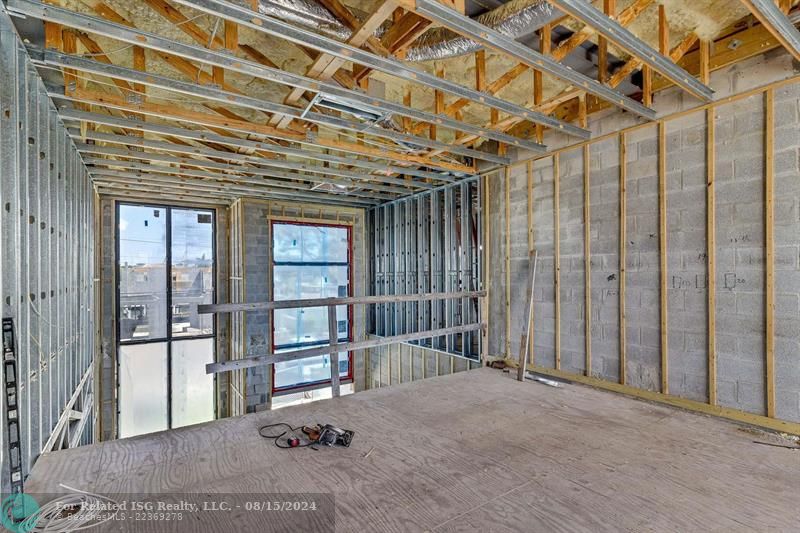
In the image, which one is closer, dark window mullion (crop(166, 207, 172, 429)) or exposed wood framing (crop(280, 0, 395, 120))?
exposed wood framing (crop(280, 0, 395, 120))

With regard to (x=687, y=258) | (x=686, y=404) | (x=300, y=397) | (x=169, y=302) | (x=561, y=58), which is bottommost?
(x=300, y=397)

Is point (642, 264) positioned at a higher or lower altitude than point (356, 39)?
lower

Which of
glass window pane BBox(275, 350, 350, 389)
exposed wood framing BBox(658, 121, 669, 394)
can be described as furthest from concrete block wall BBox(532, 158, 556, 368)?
glass window pane BBox(275, 350, 350, 389)

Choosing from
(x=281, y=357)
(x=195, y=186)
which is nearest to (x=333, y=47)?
(x=281, y=357)

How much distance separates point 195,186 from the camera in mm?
6121

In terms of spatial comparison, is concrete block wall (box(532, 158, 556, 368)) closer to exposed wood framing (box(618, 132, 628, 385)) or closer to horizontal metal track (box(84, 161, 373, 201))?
exposed wood framing (box(618, 132, 628, 385))

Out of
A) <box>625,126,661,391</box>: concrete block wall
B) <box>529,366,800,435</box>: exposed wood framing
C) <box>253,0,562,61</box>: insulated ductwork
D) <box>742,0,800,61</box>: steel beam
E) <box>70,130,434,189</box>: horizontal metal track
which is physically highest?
<box>253,0,562,61</box>: insulated ductwork

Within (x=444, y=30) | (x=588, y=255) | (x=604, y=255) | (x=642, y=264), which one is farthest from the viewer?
(x=588, y=255)

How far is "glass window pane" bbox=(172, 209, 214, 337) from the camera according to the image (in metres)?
7.54

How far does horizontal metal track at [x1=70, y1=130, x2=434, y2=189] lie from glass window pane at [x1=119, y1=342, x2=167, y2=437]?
4763 mm

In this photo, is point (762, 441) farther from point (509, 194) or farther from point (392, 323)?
point (392, 323)

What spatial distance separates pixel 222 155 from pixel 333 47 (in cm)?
264

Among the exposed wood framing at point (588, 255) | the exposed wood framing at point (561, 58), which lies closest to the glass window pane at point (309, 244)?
the exposed wood framing at point (561, 58)

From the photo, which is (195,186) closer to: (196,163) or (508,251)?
(196,163)
